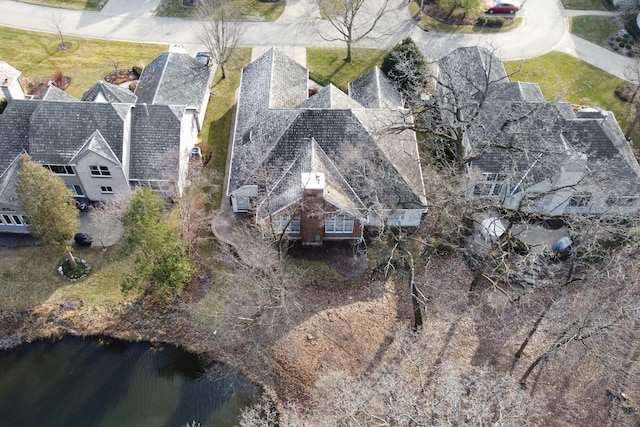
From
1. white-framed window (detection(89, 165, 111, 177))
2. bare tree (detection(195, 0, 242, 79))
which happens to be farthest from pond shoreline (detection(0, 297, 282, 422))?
bare tree (detection(195, 0, 242, 79))

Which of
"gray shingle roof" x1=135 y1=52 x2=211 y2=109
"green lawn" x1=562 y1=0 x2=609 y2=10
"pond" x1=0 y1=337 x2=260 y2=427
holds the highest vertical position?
"gray shingle roof" x1=135 y1=52 x2=211 y2=109

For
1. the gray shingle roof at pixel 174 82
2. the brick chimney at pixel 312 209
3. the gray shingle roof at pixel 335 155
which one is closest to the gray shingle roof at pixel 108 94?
the gray shingle roof at pixel 174 82

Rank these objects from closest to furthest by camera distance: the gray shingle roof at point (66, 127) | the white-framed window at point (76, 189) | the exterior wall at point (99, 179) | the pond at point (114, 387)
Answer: the pond at point (114, 387)
the exterior wall at point (99, 179)
the gray shingle roof at point (66, 127)
the white-framed window at point (76, 189)

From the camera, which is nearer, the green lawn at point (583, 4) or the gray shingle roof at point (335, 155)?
the gray shingle roof at point (335, 155)

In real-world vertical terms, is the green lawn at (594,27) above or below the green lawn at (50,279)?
above

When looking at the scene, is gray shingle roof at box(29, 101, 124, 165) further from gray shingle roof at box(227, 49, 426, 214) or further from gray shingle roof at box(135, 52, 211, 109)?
gray shingle roof at box(227, 49, 426, 214)

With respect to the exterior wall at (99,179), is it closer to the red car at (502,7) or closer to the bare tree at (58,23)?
the bare tree at (58,23)
